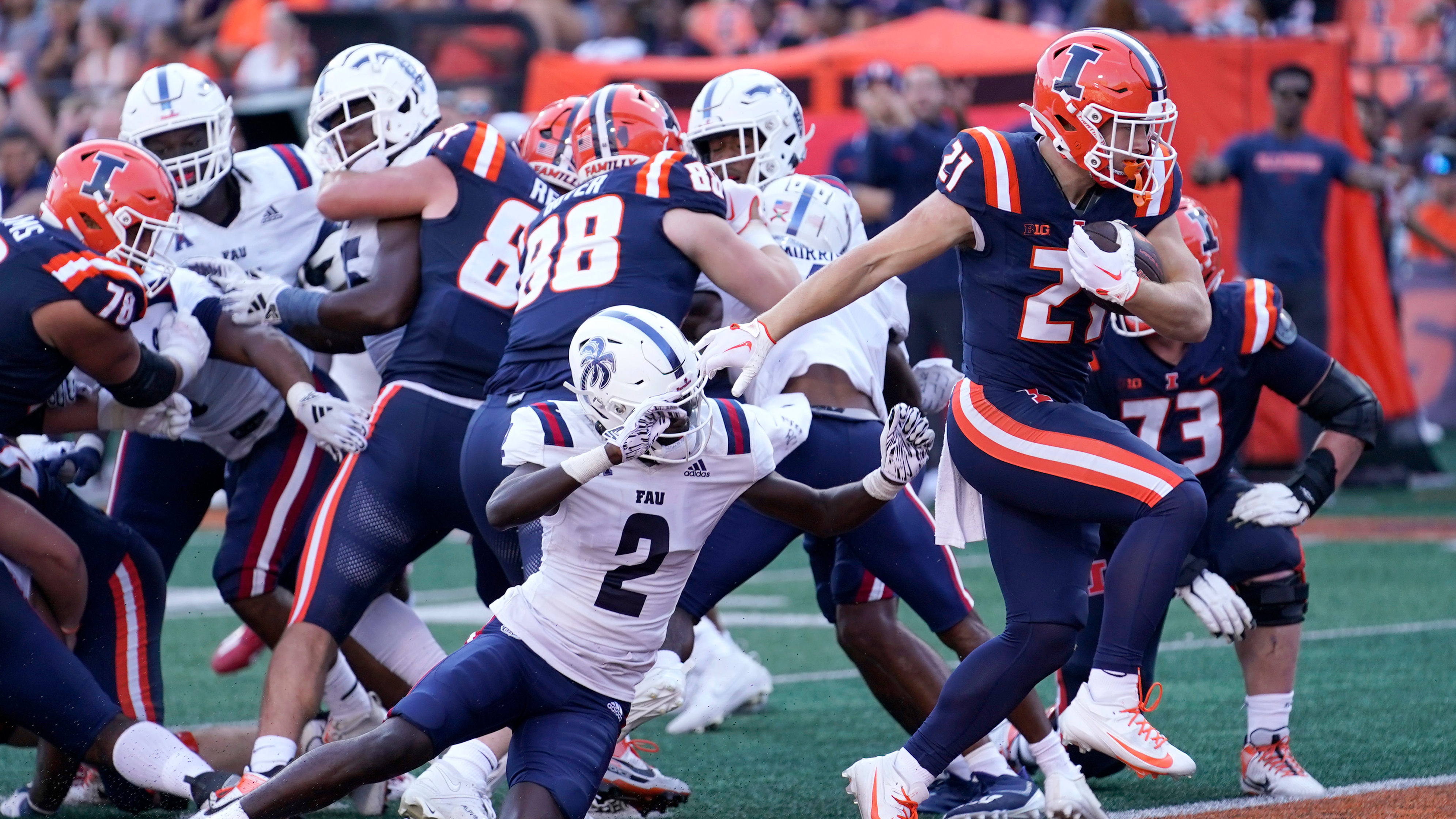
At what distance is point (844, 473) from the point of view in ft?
14.3

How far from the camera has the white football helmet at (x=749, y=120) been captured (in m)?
4.84

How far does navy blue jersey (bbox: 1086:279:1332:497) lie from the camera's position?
452cm

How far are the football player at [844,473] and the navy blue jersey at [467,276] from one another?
61 centimetres

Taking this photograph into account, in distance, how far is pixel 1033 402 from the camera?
3.85m

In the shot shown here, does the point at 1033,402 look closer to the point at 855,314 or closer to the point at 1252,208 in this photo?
the point at 855,314

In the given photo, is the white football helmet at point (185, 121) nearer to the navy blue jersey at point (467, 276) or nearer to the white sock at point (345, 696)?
the navy blue jersey at point (467, 276)

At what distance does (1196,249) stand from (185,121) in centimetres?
297

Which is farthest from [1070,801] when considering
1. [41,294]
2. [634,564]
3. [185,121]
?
[185,121]

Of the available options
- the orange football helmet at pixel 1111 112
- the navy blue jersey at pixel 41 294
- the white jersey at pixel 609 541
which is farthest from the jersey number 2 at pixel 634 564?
the navy blue jersey at pixel 41 294

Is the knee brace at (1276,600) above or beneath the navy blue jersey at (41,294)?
beneath

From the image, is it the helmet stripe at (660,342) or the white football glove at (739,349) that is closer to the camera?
the helmet stripe at (660,342)

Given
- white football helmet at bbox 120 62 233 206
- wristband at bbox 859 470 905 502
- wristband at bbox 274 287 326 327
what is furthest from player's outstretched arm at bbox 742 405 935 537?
white football helmet at bbox 120 62 233 206

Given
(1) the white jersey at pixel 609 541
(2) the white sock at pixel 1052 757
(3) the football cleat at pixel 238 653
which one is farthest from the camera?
(3) the football cleat at pixel 238 653


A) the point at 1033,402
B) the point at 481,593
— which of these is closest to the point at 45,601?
the point at 481,593
